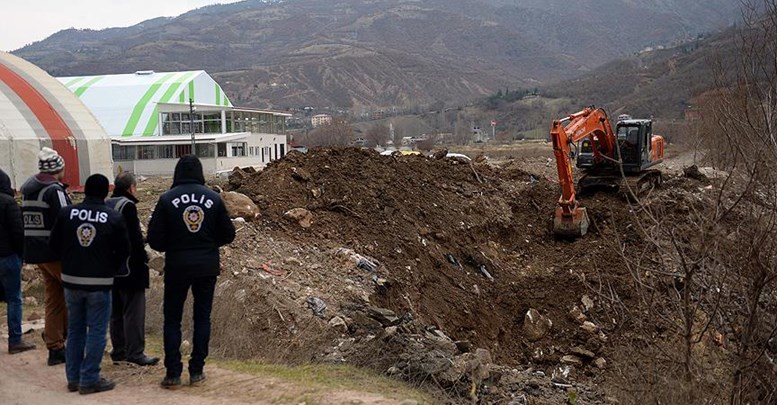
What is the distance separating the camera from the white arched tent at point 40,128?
76.5 ft

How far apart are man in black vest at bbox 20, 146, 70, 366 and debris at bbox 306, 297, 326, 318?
11.6 ft

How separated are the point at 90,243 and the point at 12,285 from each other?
182cm

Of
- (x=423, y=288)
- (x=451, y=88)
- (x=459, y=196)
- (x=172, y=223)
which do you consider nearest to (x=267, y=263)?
(x=423, y=288)

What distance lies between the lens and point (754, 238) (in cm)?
588

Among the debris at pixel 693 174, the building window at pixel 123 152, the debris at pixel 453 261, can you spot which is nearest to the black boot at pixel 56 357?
the debris at pixel 453 261

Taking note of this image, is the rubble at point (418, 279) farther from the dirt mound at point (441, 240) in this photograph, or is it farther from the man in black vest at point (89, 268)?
the man in black vest at point (89, 268)

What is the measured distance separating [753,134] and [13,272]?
23.5 ft

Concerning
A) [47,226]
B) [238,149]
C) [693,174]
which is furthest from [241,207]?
[238,149]

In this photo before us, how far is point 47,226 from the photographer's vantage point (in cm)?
675

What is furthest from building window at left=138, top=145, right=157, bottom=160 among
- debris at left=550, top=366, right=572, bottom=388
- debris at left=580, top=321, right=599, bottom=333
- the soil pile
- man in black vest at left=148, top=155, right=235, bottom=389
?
man in black vest at left=148, top=155, right=235, bottom=389

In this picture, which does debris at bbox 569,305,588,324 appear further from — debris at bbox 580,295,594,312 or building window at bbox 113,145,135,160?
building window at bbox 113,145,135,160

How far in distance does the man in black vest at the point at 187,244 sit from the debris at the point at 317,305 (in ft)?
11.8

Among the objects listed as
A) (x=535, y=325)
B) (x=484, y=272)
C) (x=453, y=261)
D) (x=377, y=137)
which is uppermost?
(x=377, y=137)

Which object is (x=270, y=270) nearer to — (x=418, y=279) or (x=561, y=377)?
(x=418, y=279)
